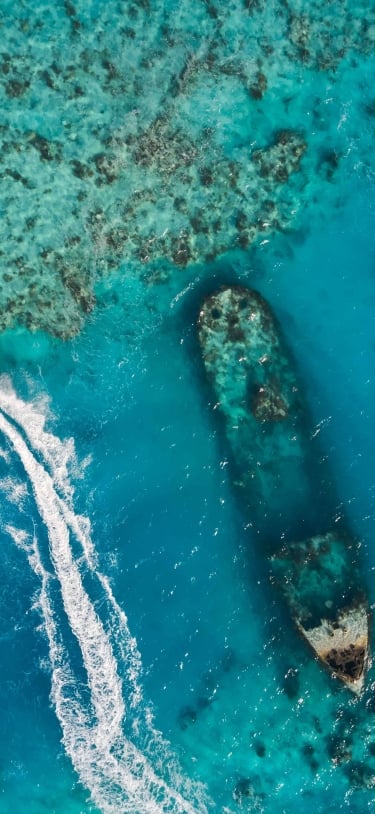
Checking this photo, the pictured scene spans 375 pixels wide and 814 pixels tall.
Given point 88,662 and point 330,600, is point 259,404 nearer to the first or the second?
point 330,600

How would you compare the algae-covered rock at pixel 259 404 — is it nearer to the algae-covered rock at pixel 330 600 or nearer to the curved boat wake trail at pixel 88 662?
the algae-covered rock at pixel 330 600

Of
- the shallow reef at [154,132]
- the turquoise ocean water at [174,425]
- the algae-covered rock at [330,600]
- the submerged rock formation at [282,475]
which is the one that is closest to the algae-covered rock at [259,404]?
the submerged rock formation at [282,475]

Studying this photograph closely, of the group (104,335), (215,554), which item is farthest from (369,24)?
(215,554)

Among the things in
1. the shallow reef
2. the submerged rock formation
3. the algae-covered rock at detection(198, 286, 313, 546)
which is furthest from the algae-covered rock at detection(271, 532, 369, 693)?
the shallow reef

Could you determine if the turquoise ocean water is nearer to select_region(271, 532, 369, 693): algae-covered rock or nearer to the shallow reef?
the shallow reef

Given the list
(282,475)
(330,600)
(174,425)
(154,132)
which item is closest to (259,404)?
(282,475)

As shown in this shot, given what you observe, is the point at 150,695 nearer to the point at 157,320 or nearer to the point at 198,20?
the point at 157,320
